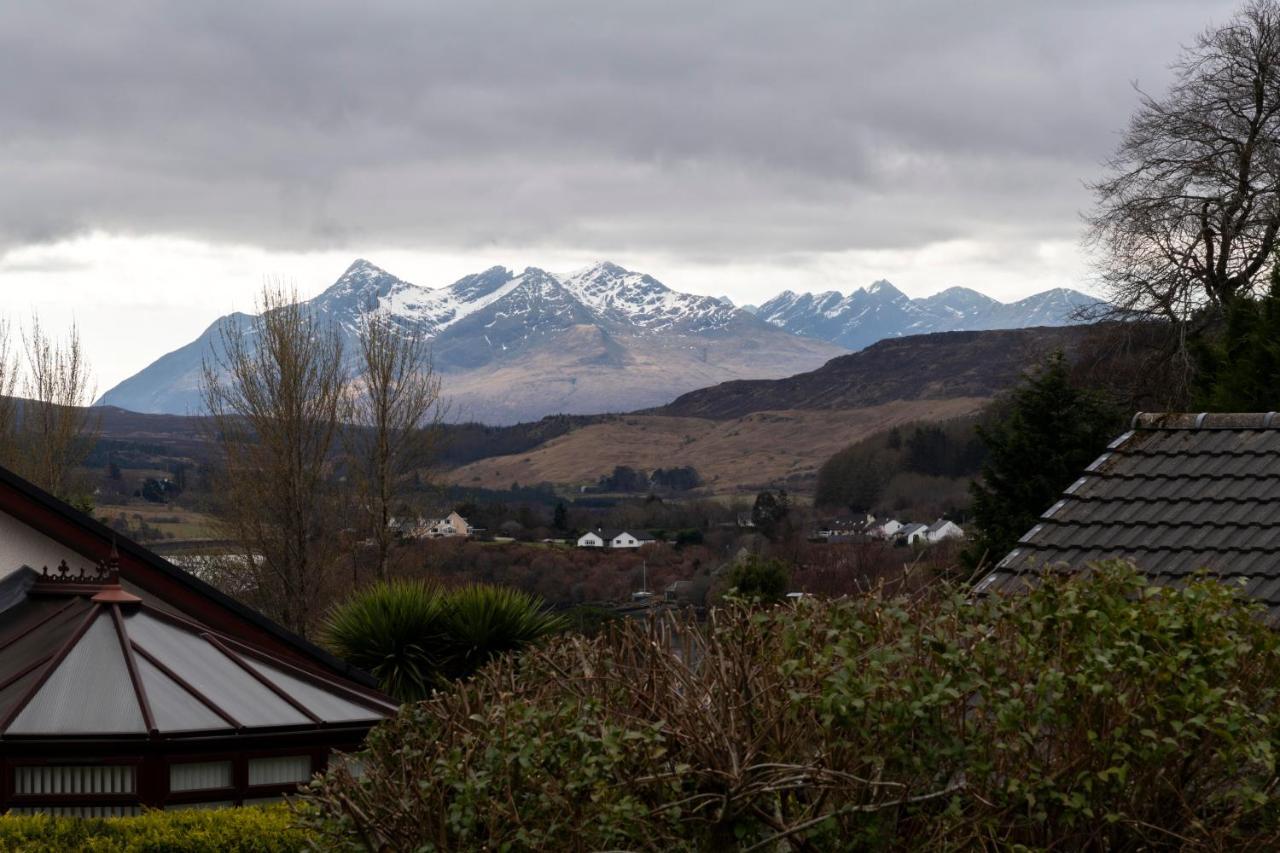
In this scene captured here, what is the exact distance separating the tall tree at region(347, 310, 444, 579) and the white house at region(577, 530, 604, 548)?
5190cm

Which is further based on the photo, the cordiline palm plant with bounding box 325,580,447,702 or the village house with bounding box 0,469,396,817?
the cordiline palm plant with bounding box 325,580,447,702

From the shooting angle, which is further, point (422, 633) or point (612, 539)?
point (612, 539)

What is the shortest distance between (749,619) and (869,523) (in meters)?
101

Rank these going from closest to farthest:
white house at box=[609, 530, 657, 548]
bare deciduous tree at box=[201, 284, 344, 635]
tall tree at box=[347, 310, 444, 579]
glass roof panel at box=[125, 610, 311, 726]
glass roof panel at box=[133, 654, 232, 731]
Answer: glass roof panel at box=[133, 654, 232, 731] < glass roof panel at box=[125, 610, 311, 726] < bare deciduous tree at box=[201, 284, 344, 635] < tall tree at box=[347, 310, 444, 579] < white house at box=[609, 530, 657, 548]

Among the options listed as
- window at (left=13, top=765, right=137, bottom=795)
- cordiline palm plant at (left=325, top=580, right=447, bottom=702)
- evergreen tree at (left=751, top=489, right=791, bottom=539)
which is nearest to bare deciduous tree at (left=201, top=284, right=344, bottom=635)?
cordiline palm plant at (left=325, top=580, right=447, bottom=702)

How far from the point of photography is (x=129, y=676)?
12.3m

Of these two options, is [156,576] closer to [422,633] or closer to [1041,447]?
[422,633]

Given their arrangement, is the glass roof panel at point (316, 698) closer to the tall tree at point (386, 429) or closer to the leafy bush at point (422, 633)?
the leafy bush at point (422, 633)

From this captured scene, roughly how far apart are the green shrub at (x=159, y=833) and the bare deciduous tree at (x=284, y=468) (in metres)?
25.4

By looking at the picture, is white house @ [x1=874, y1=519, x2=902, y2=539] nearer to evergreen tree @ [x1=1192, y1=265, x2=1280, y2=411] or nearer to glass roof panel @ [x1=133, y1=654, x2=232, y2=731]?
evergreen tree @ [x1=1192, y1=265, x2=1280, y2=411]

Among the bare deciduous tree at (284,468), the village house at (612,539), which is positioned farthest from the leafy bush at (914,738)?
the village house at (612,539)

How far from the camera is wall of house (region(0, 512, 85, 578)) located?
A: 14.0 metres

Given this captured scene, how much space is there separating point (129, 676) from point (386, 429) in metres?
27.7

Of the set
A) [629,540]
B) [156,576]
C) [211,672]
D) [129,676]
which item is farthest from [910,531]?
[129,676]
